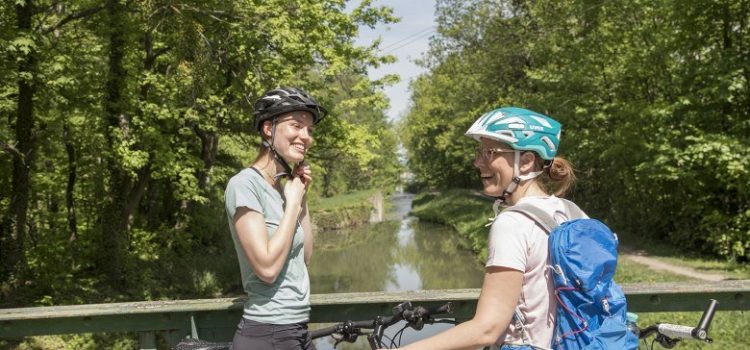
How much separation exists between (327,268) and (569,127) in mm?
11335

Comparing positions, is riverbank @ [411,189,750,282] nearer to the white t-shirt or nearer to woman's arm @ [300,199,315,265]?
woman's arm @ [300,199,315,265]

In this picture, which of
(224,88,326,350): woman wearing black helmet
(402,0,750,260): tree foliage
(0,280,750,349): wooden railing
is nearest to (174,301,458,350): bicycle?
(224,88,326,350): woman wearing black helmet

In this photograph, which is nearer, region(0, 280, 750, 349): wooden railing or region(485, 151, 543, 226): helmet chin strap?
region(485, 151, 543, 226): helmet chin strap

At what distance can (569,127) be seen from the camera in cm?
2297

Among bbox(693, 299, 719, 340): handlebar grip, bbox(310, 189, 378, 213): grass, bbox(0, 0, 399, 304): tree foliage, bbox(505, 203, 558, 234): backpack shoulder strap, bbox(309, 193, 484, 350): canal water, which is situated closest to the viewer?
bbox(505, 203, 558, 234): backpack shoulder strap

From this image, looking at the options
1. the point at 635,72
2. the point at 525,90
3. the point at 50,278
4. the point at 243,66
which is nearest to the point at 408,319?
the point at 243,66

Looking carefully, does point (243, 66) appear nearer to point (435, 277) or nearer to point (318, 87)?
point (318, 87)

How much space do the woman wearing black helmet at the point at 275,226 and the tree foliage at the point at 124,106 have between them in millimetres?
8898

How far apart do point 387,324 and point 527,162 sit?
981mm

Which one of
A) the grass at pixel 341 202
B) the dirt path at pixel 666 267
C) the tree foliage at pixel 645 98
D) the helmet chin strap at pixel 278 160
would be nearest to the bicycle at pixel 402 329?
the helmet chin strap at pixel 278 160

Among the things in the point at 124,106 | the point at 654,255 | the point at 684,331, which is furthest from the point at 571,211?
the point at 654,255

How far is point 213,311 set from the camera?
3133 mm

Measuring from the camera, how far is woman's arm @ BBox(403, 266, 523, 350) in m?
1.96

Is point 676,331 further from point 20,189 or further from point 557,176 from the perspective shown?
point 20,189
